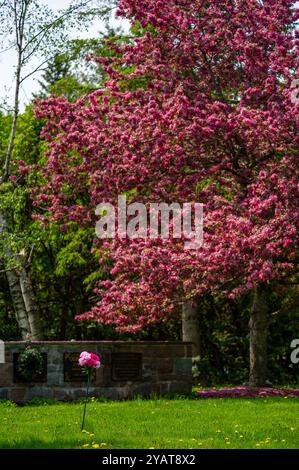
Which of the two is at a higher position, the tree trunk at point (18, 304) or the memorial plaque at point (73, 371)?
the tree trunk at point (18, 304)

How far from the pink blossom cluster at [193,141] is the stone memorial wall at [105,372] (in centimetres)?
122

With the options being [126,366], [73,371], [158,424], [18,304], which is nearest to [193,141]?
[126,366]

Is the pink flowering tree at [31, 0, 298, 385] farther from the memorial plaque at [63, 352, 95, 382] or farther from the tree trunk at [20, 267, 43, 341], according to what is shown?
the tree trunk at [20, 267, 43, 341]

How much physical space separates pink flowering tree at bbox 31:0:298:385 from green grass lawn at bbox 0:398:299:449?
260 cm

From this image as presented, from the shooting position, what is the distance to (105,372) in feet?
50.6

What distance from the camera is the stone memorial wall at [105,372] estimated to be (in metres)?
15.3

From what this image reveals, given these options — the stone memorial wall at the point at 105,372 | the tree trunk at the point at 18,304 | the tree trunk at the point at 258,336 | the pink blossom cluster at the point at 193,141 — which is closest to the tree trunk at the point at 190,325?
the tree trunk at the point at 258,336

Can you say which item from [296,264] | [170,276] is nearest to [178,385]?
[170,276]

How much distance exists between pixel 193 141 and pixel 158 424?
7.06 m

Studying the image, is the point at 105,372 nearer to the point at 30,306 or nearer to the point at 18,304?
the point at 18,304

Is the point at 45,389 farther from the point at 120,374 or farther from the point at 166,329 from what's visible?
the point at 166,329

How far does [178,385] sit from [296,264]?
3.66 m

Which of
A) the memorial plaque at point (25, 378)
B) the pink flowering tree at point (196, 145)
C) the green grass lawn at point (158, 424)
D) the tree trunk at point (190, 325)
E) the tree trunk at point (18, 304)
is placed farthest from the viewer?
the tree trunk at point (18, 304)

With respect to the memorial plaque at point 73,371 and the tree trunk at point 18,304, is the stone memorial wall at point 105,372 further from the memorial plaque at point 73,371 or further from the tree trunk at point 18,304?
the tree trunk at point 18,304
